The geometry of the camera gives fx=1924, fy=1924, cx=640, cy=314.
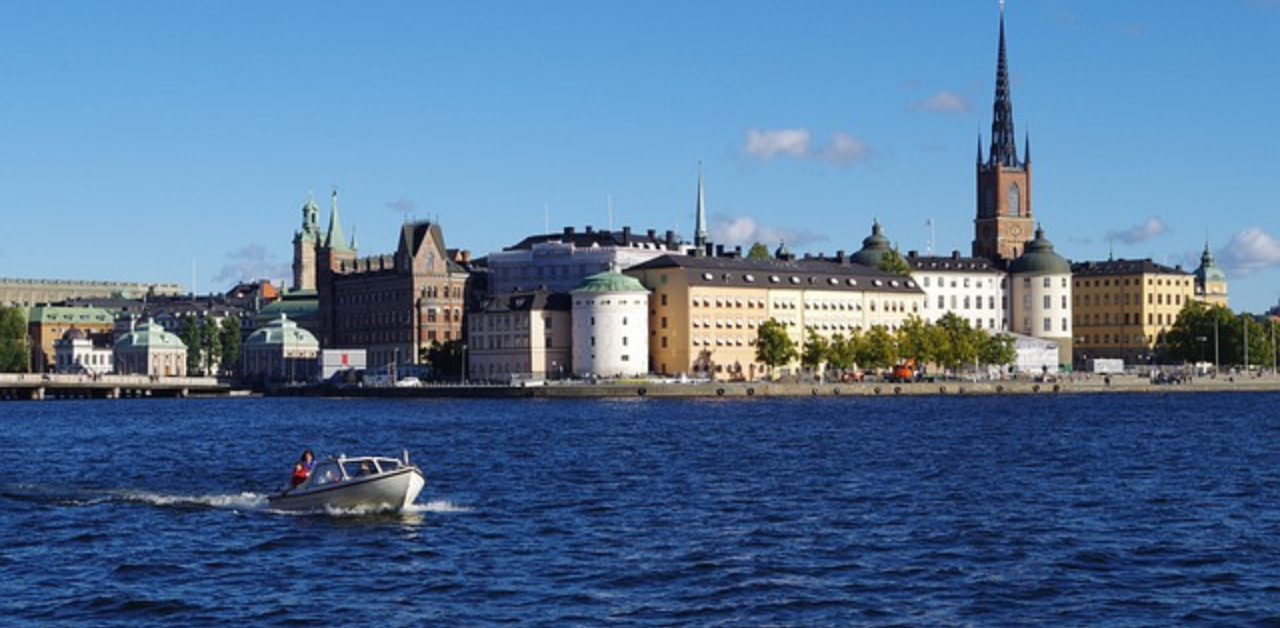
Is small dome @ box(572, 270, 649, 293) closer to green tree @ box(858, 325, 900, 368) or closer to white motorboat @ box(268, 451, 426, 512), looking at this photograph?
green tree @ box(858, 325, 900, 368)

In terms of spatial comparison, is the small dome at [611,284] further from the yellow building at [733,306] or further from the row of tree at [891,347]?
the row of tree at [891,347]

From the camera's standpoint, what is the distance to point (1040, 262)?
624 ft

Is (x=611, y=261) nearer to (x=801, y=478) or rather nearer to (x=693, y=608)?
(x=801, y=478)

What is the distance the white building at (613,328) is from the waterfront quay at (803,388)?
6438 mm

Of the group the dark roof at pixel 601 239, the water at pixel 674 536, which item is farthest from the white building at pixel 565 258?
the water at pixel 674 536

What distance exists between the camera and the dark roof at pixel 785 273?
157250 millimetres

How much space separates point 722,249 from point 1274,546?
5758 inches

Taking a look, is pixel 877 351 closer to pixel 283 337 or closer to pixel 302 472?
pixel 283 337

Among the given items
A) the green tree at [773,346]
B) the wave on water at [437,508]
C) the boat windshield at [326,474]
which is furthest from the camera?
the green tree at [773,346]

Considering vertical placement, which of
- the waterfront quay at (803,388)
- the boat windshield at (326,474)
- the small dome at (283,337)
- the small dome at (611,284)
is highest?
the small dome at (611,284)

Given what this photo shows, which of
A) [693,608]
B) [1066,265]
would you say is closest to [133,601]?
[693,608]

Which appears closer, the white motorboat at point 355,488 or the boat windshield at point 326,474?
the white motorboat at point 355,488

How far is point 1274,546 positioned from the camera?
36688mm

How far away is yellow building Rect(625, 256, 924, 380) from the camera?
6102 inches
